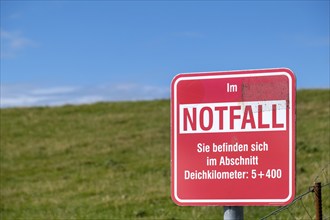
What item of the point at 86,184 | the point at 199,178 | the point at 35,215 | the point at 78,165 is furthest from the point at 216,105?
the point at 78,165

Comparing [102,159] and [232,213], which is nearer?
[232,213]

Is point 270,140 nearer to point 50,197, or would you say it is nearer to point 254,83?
point 254,83

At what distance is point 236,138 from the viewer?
11.1 ft

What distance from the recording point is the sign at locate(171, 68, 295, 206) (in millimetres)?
3334

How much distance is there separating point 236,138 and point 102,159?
67.1ft

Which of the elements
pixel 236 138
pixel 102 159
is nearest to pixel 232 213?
pixel 236 138

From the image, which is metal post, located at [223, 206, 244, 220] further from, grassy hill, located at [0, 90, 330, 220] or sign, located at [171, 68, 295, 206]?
grassy hill, located at [0, 90, 330, 220]

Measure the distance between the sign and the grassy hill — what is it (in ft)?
25.6

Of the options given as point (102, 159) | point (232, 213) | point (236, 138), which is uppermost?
point (236, 138)

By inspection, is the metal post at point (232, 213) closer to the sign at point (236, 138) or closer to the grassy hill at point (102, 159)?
the sign at point (236, 138)

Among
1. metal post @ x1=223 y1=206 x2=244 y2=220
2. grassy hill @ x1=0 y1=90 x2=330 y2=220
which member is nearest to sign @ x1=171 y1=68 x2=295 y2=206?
metal post @ x1=223 y1=206 x2=244 y2=220

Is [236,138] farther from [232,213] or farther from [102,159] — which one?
[102,159]

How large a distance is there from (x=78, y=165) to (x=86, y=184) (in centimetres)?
377

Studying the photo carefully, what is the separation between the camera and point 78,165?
2305cm
